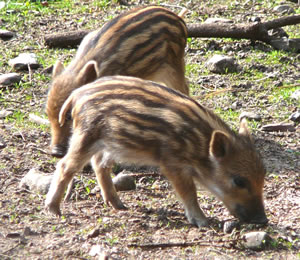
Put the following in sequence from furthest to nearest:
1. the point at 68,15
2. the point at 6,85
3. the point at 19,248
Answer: the point at 68,15
the point at 6,85
the point at 19,248

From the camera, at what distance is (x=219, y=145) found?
429 cm

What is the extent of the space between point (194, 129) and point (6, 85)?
2897 mm

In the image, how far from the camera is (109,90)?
4.38 m

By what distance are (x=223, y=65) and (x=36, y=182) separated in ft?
9.23

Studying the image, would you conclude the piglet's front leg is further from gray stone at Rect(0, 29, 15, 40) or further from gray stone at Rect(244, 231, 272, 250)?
gray stone at Rect(0, 29, 15, 40)

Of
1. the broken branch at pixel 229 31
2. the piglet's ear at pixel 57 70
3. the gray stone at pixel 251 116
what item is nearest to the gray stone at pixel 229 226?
the gray stone at pixel 251 116

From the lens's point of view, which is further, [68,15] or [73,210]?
[68,15]

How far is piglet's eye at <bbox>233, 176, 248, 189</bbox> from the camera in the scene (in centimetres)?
430

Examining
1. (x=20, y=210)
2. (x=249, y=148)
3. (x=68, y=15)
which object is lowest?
(x=68, y=15)

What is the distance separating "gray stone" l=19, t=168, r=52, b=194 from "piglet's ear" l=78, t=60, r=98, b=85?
0.83 meters

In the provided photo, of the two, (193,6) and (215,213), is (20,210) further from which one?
(193,6)

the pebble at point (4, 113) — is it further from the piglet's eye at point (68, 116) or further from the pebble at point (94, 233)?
the pebble at point (94, 233)

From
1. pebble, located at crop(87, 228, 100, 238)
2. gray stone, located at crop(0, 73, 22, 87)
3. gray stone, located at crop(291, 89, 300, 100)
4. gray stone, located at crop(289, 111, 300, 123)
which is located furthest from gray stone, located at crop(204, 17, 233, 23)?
pebble, located at crop(87, 228, 100, 238)

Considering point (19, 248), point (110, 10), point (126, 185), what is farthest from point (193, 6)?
point (19, 248)
